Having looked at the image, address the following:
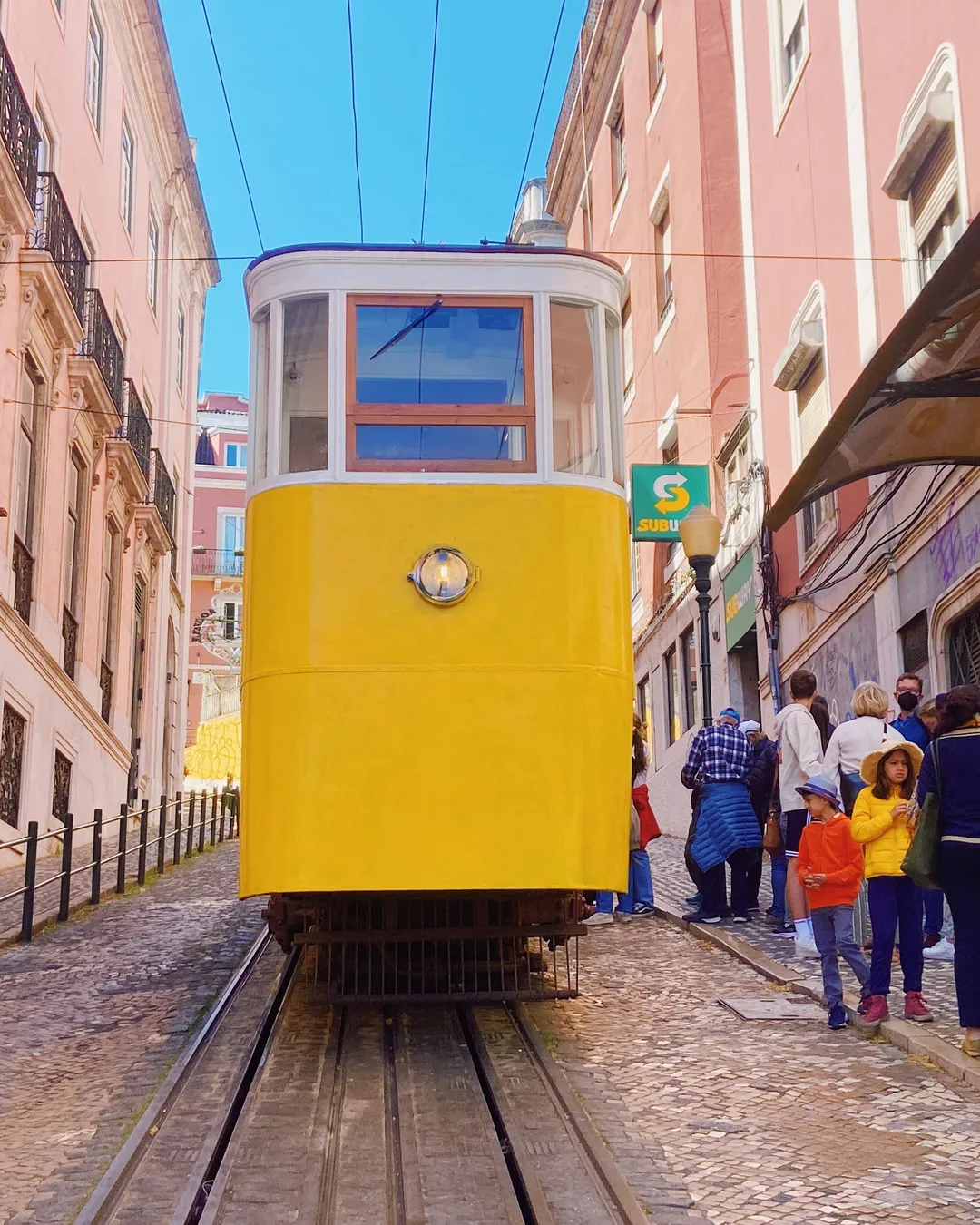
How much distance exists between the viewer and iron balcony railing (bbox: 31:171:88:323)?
17.7 m

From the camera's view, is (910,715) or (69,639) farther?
(69,639)

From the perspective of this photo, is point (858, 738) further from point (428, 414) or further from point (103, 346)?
point (103, 346)

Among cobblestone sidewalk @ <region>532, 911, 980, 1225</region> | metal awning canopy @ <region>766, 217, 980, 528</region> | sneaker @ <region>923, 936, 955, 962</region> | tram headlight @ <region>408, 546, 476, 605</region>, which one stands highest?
metal awning canopy @ <region>766, 217, 980, 528</region>

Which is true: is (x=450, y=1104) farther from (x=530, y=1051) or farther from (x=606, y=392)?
(x=606, y=392)

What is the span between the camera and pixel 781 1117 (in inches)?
222

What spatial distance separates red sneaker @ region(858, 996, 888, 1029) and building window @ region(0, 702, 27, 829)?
1133cm

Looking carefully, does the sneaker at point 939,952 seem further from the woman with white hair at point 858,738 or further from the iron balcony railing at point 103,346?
the iron balcony railing at point 103,346

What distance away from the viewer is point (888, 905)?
6938 mm

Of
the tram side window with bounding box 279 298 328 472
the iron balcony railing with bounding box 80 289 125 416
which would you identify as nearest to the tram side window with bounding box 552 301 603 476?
the tram side window with bounding box 279 298 328 472

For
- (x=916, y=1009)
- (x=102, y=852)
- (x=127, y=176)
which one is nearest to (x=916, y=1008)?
(x=916, y=1009)

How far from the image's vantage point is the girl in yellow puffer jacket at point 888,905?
22.7 feet

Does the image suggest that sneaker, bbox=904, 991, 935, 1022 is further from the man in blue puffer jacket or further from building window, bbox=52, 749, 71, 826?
building window, bbox=52, 749, 71, 826

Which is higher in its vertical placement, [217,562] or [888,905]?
[217,562]

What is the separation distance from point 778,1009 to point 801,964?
111cm
